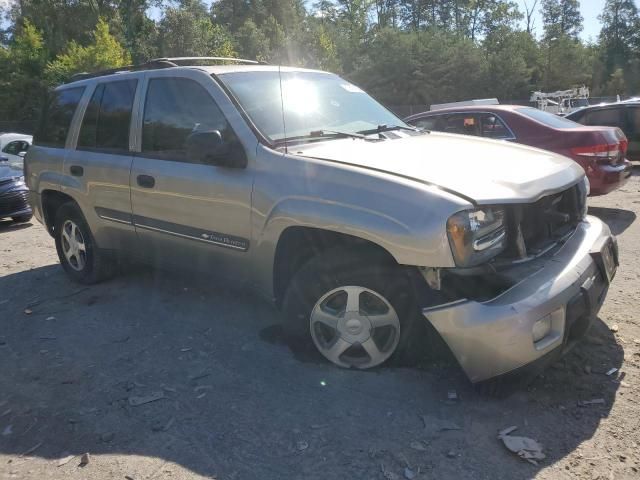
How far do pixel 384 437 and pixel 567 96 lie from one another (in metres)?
29.3

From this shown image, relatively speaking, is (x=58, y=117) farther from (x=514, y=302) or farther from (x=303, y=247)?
(x=514, y=302)

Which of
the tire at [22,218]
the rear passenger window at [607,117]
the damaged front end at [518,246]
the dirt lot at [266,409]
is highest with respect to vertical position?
the rear passenger window at [607,117]

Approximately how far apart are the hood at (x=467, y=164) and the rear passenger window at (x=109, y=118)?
1772 mm

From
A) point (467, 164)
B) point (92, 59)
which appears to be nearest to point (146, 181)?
point (467, 164)

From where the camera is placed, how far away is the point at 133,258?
4789 mm

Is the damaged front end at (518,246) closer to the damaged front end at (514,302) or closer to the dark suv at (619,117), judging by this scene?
the damaged front end at (514,302)

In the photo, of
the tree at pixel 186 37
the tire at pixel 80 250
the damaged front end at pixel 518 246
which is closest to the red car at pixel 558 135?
the damaged front end at pixel 518 246

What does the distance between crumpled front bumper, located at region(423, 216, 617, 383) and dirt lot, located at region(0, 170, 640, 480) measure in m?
0.36

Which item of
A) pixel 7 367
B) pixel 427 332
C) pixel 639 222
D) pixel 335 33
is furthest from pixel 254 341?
pixel 335 33

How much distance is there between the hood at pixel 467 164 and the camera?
9.65 ft

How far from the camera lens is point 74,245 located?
17.7 feet

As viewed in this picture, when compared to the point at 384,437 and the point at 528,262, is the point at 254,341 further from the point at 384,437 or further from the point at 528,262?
the point at 528,262

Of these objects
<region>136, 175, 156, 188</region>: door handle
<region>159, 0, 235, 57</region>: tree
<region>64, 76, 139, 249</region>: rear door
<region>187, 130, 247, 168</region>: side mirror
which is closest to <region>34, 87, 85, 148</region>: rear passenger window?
<region>64, 76, 139, 249</region>: rear door

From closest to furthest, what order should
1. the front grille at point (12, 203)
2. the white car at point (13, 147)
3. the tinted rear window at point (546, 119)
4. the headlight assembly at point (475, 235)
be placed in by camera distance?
the headlight assembly at point (475, 235)
the tinted rear window at point (546, 119)
the front grille at point (12, 203)
the white car at point (13, 147)
